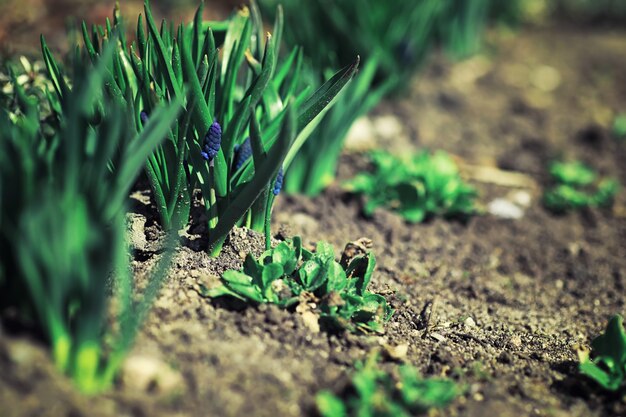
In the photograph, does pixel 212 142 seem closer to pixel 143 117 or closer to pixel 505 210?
pixel 143 117

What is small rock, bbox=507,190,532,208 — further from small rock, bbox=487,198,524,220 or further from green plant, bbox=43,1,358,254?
green plant, bbox=43,1,358,254

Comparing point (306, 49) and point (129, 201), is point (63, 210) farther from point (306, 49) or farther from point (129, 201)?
point (306, 49)

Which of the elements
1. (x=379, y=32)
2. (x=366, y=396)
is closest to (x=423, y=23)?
(x=379, y=32)

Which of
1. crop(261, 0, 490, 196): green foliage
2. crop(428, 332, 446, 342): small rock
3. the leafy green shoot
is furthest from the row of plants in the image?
the leafy green shoot

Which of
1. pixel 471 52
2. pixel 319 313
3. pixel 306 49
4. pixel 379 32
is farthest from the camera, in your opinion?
pixel 471 52

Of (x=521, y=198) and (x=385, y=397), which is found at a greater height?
(x=521, y=198)

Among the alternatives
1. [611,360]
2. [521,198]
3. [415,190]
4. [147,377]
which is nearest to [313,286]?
[147,377]
